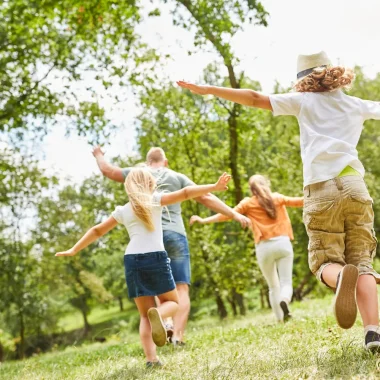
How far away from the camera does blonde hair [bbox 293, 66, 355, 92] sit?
14.3ft

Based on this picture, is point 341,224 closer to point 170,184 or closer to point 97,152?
point 170,184

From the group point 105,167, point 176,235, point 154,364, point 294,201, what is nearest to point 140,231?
point 154,364

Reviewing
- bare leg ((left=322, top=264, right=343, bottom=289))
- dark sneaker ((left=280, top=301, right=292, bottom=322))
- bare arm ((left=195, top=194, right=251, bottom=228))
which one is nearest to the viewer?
bare leg ((left=322, top=264, right=343, bottom=289))

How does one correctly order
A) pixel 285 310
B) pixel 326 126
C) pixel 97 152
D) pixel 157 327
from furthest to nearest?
pixel 285 310 < pixel 97 152 < pixel 157 327 < pixel 326 126

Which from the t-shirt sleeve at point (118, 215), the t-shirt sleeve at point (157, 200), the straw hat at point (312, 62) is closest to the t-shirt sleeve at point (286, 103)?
the straw hat at point (312, 62)

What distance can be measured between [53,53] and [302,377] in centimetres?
1424

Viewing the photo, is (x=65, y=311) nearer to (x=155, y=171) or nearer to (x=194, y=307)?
(x=194, y=307)

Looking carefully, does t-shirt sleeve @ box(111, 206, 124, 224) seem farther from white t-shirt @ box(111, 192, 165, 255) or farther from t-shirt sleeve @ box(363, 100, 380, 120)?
t-shirt sleeve @ box(363, 100, 380, 120)

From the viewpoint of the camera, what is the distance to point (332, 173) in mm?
4160

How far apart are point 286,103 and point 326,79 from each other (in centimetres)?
39

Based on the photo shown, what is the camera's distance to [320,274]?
4180 millimetres

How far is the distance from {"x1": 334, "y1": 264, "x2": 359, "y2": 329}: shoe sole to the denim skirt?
6.19 feet

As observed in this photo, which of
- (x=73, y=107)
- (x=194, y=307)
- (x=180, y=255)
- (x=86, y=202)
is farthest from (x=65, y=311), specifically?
(x=180, y=255)

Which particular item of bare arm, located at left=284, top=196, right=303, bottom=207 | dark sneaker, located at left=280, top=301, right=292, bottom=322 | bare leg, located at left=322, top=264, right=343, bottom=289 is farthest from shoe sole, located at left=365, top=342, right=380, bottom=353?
dark sneaker, located at left=280, top=301, right=292, bottom=322
